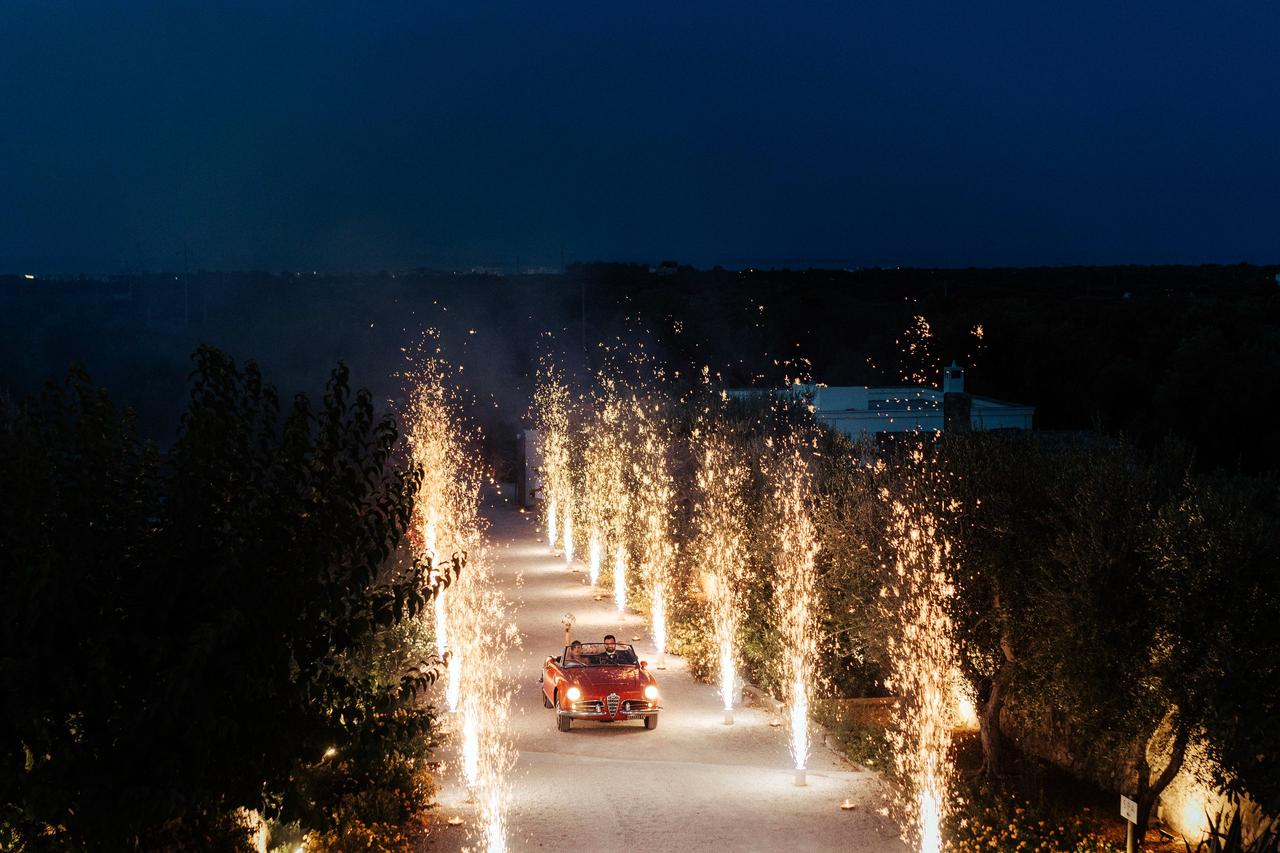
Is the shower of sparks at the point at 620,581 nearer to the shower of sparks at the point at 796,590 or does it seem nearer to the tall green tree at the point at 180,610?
the shower of sparks at the point at 796,590

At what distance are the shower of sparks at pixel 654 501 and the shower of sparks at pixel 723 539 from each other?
1108 millimetres

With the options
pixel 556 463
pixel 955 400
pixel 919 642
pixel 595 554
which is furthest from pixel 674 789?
pixel 556 463

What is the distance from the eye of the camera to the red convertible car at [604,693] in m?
22.2

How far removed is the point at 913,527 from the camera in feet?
63.0

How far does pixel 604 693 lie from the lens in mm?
22266

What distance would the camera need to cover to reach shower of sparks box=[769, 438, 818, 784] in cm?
2048

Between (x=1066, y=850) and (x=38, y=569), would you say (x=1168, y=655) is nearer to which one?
(x=1066, y=850)

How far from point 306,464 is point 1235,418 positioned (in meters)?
41.8

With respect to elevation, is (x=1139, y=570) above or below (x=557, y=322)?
below

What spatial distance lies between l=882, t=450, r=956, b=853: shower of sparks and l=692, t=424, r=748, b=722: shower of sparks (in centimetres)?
492

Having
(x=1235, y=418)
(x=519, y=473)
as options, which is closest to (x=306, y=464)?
(x=1235, y=418)

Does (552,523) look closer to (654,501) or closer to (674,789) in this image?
(654,501)

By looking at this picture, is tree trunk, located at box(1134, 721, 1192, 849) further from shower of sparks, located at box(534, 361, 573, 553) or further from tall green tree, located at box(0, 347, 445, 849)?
shower of sparks, located at box(534, 361, 573, 553)

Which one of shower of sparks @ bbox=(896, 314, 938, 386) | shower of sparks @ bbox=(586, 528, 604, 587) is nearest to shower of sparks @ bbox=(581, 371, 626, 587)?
shower of sparks @ bbox=(586, 528, 604, 587)
